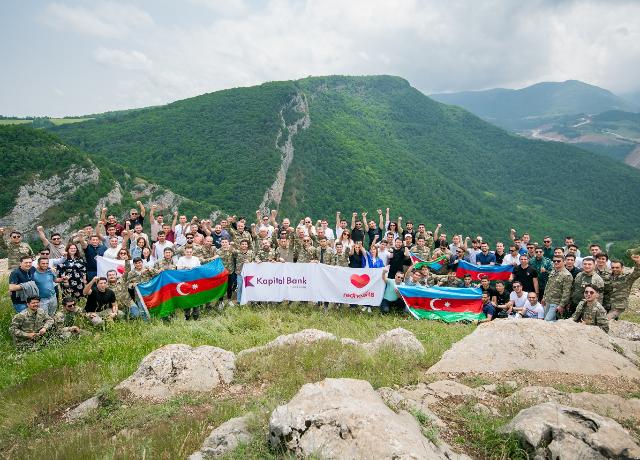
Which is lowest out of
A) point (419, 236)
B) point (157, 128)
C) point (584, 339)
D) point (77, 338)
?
point (77, 338)

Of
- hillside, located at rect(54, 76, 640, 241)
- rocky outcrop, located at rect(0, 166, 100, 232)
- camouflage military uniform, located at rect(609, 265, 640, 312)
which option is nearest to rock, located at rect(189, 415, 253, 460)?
camouflage military uniform, located at rect(609, 265, 640, 312)

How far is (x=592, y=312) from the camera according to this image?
9.83 m

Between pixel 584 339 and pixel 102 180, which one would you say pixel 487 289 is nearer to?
pixel 584 339

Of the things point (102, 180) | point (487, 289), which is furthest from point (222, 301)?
point (102, 180)

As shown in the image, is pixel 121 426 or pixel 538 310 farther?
pixel 538 310

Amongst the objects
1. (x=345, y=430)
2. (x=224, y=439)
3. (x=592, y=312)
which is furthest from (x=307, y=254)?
(x=345, y=430)

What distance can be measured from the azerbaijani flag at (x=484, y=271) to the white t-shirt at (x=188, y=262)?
8.60 meters

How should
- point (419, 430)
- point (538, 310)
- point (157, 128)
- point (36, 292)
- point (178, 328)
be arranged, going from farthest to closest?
point (157, 128)
point (538, 310)
point (178, 328)
point (36, 292)
point (419, 430)

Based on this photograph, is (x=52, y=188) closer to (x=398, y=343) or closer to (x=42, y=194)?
(x=42, y=194)

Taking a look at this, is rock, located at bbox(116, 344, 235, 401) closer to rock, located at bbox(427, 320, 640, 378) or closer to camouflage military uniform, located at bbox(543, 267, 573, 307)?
rock, located at bbox(427, 320, 640, 378)

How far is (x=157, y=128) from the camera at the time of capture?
9175 centimetres

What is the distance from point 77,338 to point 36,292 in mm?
1437

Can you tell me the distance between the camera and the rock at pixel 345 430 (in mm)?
4453

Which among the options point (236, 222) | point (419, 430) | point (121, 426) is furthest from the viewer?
point (236, 222)
